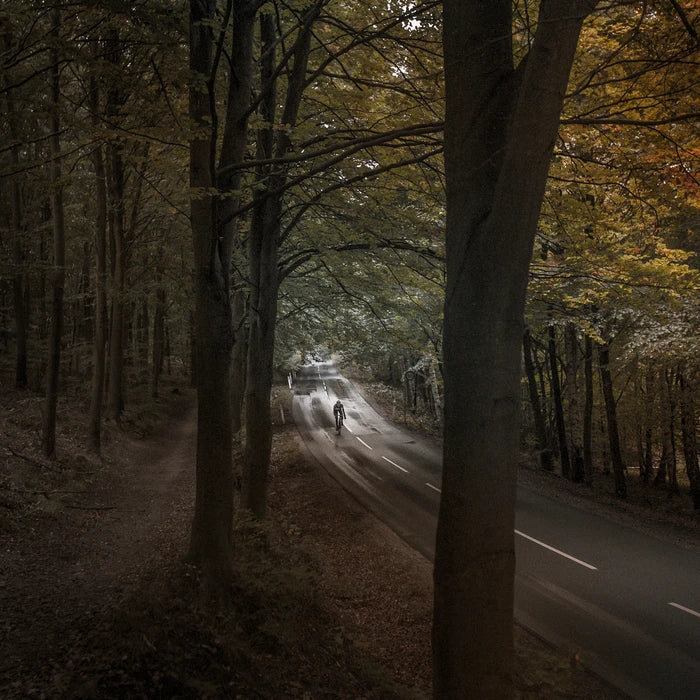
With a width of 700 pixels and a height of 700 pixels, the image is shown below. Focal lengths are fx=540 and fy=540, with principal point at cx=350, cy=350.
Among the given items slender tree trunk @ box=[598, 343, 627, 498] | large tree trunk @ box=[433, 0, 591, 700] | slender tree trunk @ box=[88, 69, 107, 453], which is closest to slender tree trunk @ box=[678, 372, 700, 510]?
slender tree trunk @ box=[598, 343, 627, 498]

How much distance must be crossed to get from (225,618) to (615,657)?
5.13 meters

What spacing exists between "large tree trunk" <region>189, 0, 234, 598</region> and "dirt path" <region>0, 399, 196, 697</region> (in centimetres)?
118

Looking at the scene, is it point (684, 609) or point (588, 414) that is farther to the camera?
point (588, 414)

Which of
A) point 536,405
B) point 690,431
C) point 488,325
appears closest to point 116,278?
point 488,325

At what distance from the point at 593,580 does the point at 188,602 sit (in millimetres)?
7343

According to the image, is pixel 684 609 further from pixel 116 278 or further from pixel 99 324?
pixel 116 278

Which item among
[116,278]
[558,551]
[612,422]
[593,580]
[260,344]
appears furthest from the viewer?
[612,422]

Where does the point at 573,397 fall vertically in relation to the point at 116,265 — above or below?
below

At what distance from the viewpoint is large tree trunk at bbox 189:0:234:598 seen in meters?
6.08

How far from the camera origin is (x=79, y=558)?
8.09 meters

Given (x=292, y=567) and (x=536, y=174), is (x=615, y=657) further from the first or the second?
(x=536, y=174)

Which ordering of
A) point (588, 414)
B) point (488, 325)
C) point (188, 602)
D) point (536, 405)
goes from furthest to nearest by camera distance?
point (536, 405) → point (588, 414) → point (188, 602) → point (488, 325)

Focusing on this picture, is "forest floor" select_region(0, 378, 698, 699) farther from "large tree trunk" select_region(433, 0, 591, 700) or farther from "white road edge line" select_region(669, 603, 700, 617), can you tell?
"white road edge line" select_region(669, 603, 700, 617)

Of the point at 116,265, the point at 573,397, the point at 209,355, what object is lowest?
the point at 573,397
